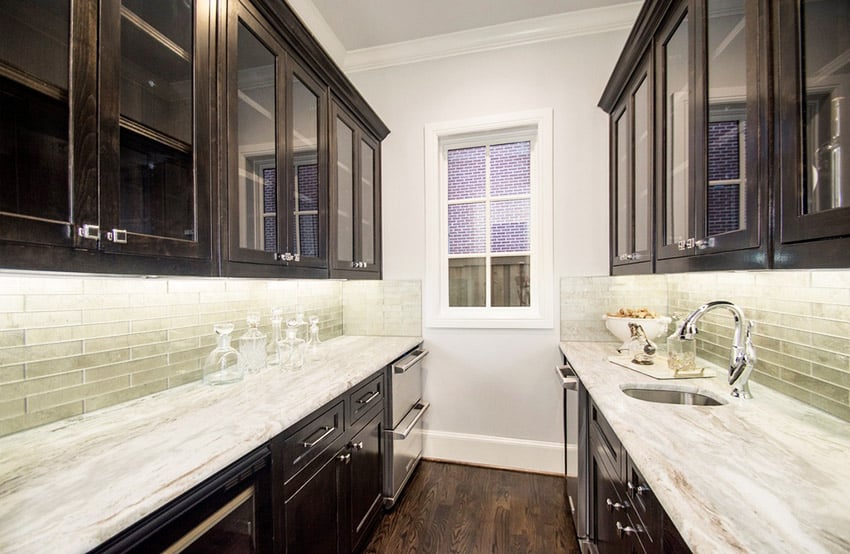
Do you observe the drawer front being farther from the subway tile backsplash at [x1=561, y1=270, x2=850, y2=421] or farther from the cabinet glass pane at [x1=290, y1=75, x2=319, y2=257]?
the cabinet glass pane at [x1=290, y1=75, x2=319, y2=257]

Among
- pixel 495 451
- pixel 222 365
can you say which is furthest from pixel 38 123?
pixel 495 451

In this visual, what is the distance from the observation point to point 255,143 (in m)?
1.36

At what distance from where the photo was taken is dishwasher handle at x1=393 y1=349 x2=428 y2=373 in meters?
2.06

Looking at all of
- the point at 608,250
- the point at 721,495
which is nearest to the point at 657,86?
the point at 608,250

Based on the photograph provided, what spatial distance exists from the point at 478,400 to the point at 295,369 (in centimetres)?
147

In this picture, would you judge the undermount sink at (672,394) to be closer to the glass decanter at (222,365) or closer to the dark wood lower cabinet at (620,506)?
the dark wood lower cabinet at (620,506)

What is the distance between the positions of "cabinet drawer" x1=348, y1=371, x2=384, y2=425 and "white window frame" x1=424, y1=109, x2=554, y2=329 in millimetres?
861

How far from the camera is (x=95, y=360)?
112cm

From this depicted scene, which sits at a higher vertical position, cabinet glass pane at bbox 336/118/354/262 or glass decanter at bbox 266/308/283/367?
cabinet glass pane at bbox 336/118/354/262

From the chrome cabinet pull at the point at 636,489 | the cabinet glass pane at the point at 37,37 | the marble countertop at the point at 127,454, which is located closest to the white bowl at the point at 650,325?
the chrome cabinet pull at the point at 636,489

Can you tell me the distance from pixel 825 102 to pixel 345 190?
1986 mm

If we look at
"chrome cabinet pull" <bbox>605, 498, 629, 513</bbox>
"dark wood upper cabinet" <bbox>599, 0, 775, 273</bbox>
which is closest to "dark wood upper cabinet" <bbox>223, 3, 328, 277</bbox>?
"chrome cabinet pull" <bbox>605, 498, 629, 513</bbox>

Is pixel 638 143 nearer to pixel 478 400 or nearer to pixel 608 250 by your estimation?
pixel 608 250

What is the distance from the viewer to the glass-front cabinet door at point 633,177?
167 cm
